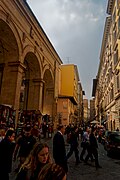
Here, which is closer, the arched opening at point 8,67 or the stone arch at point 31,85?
the arched opening at point 8,67

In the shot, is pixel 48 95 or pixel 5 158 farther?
pixel 48 95

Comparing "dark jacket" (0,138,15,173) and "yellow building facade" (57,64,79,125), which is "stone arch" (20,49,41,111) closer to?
"yellow building facade" (57,64,79,125)

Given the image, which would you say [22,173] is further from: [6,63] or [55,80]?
[55,80]

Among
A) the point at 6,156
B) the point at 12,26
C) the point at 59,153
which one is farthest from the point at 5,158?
the point at 12,26

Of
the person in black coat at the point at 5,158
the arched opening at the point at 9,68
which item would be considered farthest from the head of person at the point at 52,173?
the arched opening at the point at 9,68

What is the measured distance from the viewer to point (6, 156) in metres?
3.79

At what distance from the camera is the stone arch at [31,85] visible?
77.9ft

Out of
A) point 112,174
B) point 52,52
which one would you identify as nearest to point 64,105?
point 52,52

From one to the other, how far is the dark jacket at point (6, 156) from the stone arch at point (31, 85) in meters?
19.8

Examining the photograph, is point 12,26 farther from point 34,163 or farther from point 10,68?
point 34,163

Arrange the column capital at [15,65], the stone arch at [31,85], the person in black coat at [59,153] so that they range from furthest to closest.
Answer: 1. the stone arch at [31,85]
2. the column capital at [15,65]
3. the person in black coat at [59,153]

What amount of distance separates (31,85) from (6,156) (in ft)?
68.3

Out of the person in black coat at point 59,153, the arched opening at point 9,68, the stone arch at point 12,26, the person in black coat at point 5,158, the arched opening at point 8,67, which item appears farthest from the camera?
the arched opening at point 8,67

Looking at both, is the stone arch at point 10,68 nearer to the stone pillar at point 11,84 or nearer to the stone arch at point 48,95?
the stone pillar at point 11,84
